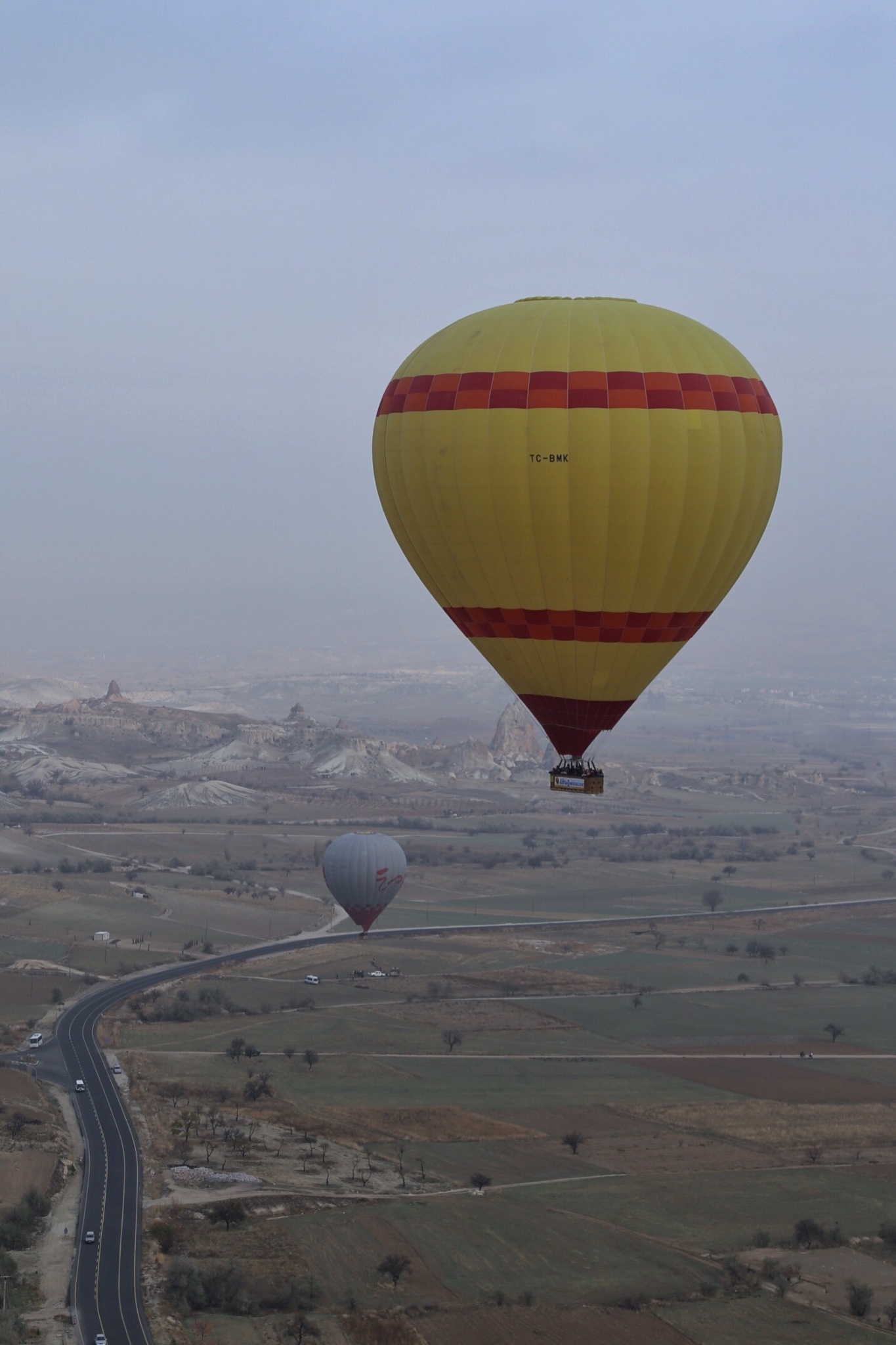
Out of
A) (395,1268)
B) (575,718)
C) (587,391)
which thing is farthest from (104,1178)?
(587,391)

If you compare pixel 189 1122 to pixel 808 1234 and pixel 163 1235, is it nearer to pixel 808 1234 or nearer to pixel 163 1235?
pixel 163 1235

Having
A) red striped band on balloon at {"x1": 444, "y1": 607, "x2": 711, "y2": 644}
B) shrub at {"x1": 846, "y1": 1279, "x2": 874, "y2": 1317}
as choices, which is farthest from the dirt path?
shrub at {"x1": 846, "y1": 1279, "x2": 874, "y2": 1317}

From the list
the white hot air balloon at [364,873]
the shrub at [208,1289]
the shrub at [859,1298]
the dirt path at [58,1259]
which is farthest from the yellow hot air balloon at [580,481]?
the white hot air balloon at [364,873]

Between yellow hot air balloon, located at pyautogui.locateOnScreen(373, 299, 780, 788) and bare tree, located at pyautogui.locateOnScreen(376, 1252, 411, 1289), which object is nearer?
yellow hot air balloon, located at pyautogui.locateOnScreen(373, 299, 780, 788)

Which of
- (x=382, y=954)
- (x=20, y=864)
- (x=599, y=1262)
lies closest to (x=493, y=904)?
(x=382, y=954)

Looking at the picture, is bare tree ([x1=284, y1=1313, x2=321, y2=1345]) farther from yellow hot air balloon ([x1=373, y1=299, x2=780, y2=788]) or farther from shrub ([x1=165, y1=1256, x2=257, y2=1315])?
yellow hot air balloon ([x1=373, y1=299, x2=780, y2=788])

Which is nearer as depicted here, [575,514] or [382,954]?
[575,514]

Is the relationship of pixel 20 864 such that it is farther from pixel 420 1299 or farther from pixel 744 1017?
pixel 420 1299
